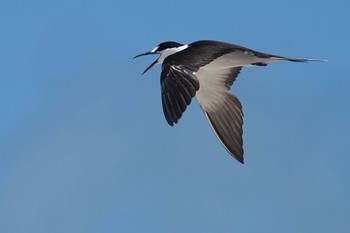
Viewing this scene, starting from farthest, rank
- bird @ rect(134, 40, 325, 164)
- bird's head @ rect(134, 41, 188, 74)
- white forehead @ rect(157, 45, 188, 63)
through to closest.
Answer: bird's head @ rect(134, 41, 188, 74), white forehead @ rect(157, 45, 188, 63), bird @ rect(134, 40, 325, 164)

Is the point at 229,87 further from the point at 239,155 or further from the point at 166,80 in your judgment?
the point at 166,80

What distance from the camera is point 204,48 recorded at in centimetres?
2156

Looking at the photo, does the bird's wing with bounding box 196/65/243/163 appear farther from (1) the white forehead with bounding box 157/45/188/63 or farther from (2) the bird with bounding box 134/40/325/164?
(1) the white forehead with bounding box 157/45/188/63

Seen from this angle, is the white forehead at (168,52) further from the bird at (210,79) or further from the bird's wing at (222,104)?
the bird's wing at (222,104)

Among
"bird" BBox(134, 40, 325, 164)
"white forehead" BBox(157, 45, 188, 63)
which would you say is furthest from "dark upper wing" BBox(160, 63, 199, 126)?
"white forehead" BBox(157, 45, 188, 63)

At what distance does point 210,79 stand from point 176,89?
13.2ft

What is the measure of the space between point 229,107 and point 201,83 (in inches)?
29.7

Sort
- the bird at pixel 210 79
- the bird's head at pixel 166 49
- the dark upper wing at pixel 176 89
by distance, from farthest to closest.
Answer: the bird's head at pixel 166 49 → the bird at pixel 210 79 → the dark upper wing at pixel 176 89

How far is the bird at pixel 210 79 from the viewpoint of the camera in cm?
1967

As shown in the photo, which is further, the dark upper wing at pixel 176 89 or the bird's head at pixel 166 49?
the bird's head at pixel 166 49

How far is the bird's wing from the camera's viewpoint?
2312 centimetres

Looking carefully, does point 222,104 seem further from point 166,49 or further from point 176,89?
point 176,89

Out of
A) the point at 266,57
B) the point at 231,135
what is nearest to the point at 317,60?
the point at 266,57

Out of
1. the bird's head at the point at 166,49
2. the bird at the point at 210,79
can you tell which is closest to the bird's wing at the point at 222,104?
the bird at the point at 210,79
